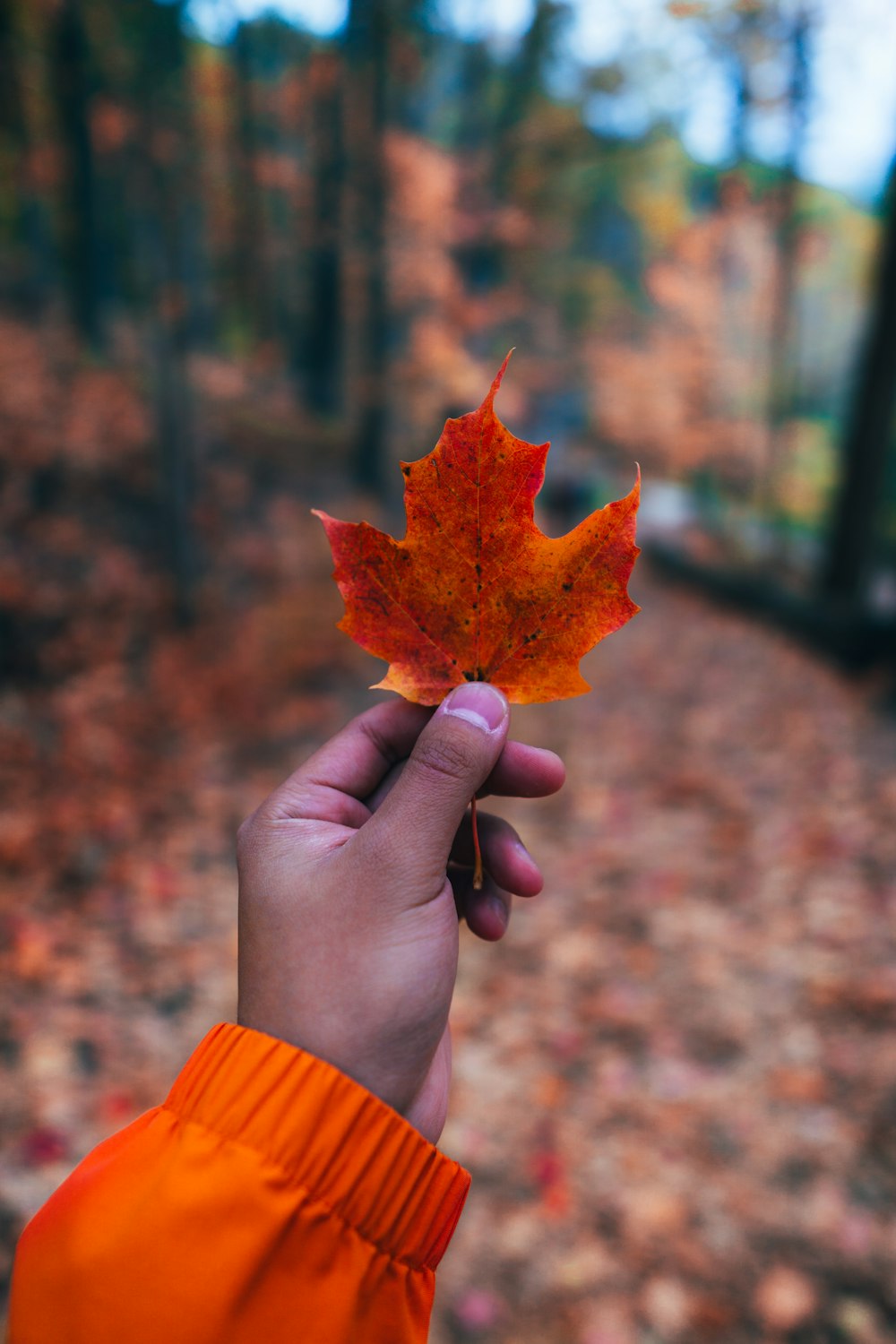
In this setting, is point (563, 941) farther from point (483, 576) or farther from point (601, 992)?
point (483, 576)

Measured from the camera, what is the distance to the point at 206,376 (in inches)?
496

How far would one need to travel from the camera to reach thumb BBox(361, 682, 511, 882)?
3.93 feet

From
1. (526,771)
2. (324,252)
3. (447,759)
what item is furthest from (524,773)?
(324,252)

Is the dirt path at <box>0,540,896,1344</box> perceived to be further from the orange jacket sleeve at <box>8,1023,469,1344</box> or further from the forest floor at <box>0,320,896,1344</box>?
the orange jacket sleeve at <box>8,1023,469,1344</box>

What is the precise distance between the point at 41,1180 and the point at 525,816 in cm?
383

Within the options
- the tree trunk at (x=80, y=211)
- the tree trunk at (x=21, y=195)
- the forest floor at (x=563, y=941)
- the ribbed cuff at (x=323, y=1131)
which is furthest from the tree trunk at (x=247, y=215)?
the ribbed cuff at (x=323, y=1131)

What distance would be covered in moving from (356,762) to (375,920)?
428 millimetres

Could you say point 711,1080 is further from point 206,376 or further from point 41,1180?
point 206,376

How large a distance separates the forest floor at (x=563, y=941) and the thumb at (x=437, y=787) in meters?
2.27

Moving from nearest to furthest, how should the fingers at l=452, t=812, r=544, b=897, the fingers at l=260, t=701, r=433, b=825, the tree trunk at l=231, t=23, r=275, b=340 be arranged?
the fingers at l=260, t=701, r=433, b=825
the fingers at l=452, t=812, r=544, b=897
the tree trunk at l=231, t=23, r=275, b=340

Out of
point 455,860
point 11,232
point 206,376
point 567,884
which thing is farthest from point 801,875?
point 11,232

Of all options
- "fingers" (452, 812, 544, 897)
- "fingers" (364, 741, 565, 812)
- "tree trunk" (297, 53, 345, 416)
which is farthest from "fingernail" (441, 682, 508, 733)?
"tree trunk" (297, 53, 345, 416)

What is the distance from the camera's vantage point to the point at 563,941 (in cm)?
435

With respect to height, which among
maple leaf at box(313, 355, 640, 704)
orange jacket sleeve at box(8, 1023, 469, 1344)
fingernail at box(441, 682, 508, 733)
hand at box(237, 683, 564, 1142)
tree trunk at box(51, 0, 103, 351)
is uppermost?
tree trunk at box(51, 0, 103, 351)
